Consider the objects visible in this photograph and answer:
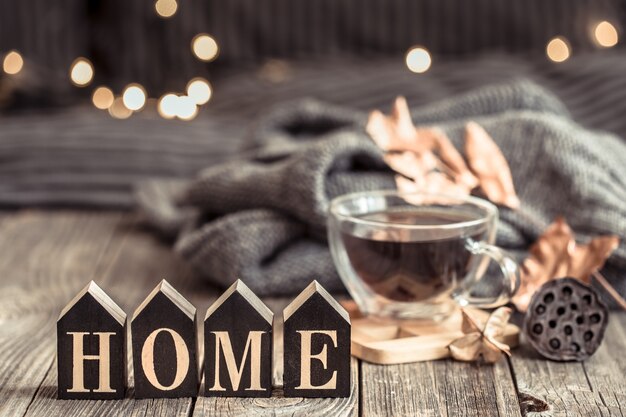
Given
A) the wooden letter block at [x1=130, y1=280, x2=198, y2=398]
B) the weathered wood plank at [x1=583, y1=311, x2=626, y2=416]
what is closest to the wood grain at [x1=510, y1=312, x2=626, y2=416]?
the weathered wood plank at [x1=583, y1=311, x2=626, y2=416]

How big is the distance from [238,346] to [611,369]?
1.15ft

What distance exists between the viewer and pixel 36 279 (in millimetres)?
1195

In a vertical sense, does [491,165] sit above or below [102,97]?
above

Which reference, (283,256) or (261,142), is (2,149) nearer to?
(261,142)

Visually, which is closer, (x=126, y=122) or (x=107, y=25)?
(x=126, y=122)

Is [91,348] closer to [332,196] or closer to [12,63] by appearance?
[332,196]

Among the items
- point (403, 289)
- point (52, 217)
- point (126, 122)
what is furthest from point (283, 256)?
point (126, 122)

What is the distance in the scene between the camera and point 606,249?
0.98m

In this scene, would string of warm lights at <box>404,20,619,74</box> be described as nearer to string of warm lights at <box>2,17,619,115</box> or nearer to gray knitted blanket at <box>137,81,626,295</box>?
string of warm lights at <box>2,17,619,115</box>

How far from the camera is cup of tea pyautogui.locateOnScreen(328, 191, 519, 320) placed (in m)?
0.95

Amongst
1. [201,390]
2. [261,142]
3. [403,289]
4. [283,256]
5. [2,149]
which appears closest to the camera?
[201,390]

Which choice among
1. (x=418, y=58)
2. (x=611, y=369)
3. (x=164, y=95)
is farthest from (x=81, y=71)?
(x=611, y=369)

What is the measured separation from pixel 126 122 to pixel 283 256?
0.69 meters

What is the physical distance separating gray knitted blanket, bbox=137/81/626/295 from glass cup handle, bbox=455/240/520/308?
14 cm
